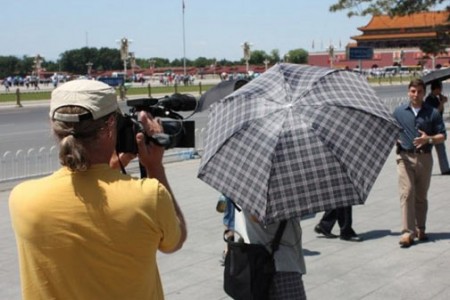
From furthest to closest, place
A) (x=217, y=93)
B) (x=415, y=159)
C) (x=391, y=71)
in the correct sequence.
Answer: (x=391, y=71) → (x=415, y=159) → (x=217, y=93)

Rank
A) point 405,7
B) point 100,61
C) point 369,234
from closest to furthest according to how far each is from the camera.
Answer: point 369,234, point 405,7, point 100,61

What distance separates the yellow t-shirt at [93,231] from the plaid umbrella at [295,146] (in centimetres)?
109

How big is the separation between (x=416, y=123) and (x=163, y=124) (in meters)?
4.76

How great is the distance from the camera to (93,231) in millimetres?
2152

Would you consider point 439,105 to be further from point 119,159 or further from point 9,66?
point 9,66

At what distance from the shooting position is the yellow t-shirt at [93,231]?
215cm

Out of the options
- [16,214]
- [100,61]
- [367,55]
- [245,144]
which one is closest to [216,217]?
[245,144]

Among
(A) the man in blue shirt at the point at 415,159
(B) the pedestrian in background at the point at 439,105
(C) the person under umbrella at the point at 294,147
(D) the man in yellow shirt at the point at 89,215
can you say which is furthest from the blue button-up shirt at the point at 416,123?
(D) the man in yellow shirt at the point at 89,215

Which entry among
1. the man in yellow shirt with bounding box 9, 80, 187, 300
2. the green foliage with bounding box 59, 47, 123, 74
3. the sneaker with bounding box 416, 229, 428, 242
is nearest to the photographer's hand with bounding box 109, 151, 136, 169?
the man in yellow shirt with bounding box 9, 80, 187, 300

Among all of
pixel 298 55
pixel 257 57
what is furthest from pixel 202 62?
pixel 298 55

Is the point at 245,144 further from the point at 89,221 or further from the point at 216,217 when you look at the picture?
the point at 216,217

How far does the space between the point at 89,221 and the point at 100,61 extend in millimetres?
135375

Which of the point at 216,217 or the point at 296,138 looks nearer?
the point at 296,138

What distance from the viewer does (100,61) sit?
134250mm
